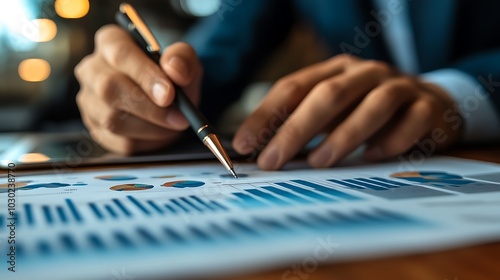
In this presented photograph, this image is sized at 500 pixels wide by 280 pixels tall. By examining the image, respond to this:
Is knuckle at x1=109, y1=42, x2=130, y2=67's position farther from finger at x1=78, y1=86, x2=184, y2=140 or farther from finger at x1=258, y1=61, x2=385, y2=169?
finger at x1=258, y1=61, x2=385, y2=169

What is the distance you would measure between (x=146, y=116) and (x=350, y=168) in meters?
0.16

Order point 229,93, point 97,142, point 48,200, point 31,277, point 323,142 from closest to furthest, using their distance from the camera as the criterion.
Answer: point 31,277, point 48,200, point 323,142, point 97,142, point 229,93

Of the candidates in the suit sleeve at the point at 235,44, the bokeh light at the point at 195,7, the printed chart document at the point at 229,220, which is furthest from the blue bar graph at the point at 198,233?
the bokeh light at the point at 195,7

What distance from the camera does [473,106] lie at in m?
0.47

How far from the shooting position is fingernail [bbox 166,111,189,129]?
0.37 metres

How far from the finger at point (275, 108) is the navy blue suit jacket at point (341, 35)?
0.60ft

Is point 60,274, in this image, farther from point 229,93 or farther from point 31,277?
point 229,93

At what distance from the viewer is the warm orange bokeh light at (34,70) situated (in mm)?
1647

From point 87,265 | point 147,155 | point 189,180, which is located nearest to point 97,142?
point 147,155

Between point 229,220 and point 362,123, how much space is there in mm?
189

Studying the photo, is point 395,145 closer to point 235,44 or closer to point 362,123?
point 362,123

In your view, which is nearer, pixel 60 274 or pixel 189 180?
pixel 60 274

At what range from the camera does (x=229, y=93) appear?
28.9 inches

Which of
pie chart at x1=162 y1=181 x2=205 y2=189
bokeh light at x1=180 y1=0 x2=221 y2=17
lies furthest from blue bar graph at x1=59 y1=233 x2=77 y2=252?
bokeh light at x1=180 y1=0 x2=221 y2=17
